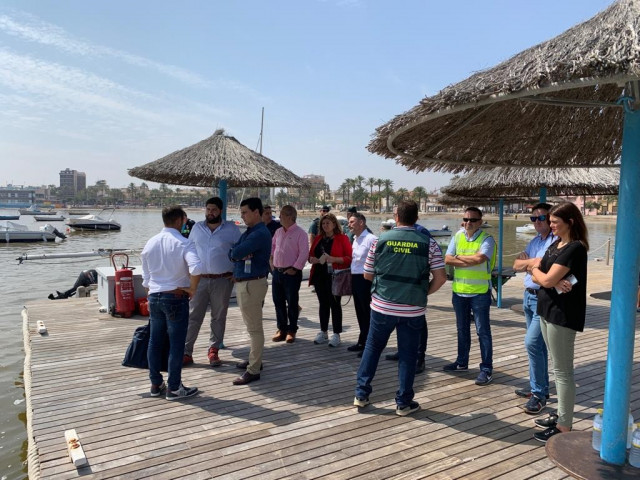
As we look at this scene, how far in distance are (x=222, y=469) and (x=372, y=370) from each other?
139 centimetres

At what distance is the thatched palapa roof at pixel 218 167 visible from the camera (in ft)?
21.2

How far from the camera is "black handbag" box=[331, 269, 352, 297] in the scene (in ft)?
17.7

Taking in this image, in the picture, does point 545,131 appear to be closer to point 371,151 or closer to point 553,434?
point 371,151

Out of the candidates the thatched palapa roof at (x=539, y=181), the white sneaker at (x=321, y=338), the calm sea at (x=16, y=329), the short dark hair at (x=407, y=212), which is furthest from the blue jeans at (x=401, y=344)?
the thatched palapa roof at (x=539, y=181)

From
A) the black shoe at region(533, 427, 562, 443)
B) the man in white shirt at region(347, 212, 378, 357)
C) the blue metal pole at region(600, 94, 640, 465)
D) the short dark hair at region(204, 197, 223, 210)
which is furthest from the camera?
the man in white shirt at region(347, 212, 378, 357)

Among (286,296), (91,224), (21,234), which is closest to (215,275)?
(286,296)

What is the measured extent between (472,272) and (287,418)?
7.11 ft

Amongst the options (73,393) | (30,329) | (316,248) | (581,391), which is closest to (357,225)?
(316,248)

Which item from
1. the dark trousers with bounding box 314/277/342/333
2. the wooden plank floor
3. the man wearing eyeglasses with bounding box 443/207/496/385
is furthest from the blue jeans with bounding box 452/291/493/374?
the dark trousers with bounding box 314/277/342/333

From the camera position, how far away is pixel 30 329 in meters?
6.29

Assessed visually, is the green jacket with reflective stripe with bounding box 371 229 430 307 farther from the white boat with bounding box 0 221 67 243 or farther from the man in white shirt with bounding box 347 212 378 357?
the white boat with bounding box 0 221 67 243

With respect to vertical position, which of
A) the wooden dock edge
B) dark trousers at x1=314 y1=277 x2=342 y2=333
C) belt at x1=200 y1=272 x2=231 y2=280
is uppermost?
belt at x1=200 y1=272 x2=231 y2=280

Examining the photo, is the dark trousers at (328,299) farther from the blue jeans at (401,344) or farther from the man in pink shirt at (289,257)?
the blue jeans at (401,344)

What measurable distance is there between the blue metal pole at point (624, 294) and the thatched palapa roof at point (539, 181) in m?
5.04
